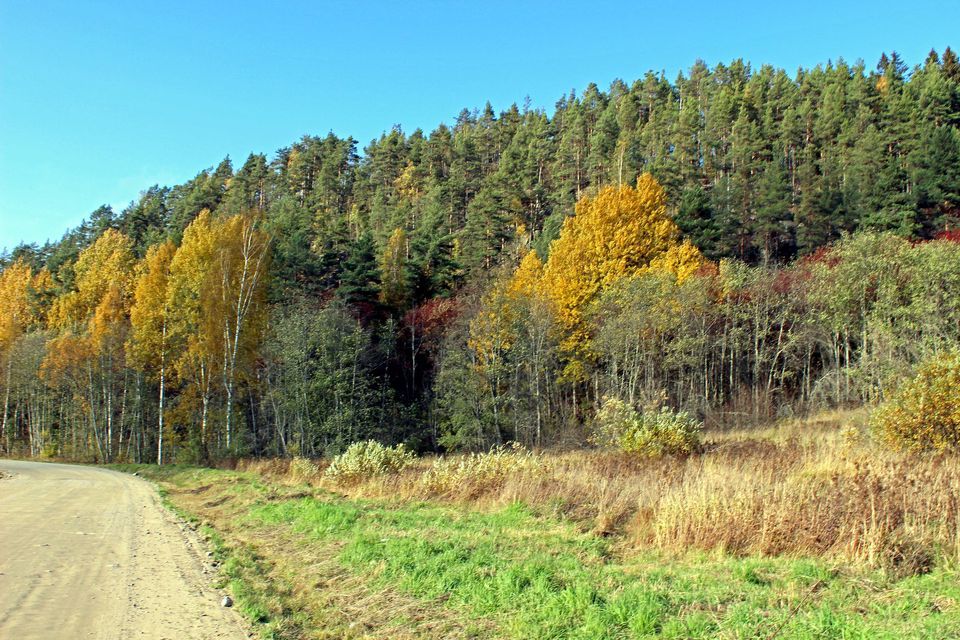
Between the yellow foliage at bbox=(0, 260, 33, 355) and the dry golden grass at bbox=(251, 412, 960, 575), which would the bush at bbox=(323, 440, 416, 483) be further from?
the yellow foliage at bbox=(0, 260, 33, 355)

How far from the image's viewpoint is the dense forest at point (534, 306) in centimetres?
3145

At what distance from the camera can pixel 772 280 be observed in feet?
109

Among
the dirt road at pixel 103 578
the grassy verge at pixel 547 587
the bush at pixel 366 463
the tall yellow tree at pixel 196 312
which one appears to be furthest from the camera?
the tall yellow tree at pixel 196 312

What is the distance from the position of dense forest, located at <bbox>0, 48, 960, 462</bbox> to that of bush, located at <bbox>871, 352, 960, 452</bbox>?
403 centimetres

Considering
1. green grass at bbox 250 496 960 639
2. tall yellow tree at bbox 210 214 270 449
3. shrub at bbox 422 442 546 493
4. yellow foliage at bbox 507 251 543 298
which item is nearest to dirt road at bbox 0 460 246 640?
green grass at bbox 250 496 960 639

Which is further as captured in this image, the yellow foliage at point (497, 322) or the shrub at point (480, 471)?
the yellow foliage at point (497, 322)

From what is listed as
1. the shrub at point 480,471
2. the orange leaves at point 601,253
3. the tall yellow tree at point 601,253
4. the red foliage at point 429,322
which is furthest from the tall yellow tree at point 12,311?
the shrub at point 480,471

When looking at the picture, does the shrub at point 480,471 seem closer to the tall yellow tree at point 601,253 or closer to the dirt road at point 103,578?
the dirt road at point 103,578

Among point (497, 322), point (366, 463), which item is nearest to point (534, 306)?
point (497, 322)

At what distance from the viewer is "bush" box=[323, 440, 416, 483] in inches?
667

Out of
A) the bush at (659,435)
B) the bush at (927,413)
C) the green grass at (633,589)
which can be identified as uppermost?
the bush at (927,413)

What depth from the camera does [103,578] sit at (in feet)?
24.3

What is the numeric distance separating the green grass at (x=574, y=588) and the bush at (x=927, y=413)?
6.91 m

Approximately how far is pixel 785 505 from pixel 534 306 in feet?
91.2
